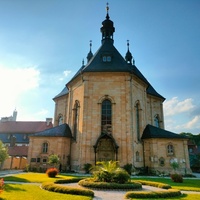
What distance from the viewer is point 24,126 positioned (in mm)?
51531

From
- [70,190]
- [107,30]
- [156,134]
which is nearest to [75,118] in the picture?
[156,134]

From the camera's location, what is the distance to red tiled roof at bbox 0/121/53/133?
1981 inches

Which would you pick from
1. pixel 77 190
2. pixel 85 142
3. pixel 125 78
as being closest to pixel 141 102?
pixel 125 78

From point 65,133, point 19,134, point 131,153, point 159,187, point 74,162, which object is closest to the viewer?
point 159,187

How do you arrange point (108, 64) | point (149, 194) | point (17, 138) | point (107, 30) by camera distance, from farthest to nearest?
1. point (17, 138)
2. point (107, 30)
3. point (108, 64)
4. point (149, 194)

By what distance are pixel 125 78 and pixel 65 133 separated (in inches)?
441

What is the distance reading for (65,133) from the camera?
93.1 ft

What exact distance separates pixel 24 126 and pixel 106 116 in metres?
32.0

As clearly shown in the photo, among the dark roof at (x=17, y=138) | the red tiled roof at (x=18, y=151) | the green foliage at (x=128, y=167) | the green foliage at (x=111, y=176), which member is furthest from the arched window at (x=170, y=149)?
the dark roof at (x=17, y=138)

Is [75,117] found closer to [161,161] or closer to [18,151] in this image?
[161,161]

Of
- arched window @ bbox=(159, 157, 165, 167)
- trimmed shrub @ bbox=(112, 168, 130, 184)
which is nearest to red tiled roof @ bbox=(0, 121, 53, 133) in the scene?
arched window @ bbox=(159, 157, 165, 167)

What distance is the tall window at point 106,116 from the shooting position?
86.5 feet

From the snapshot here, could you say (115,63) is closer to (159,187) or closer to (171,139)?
(171,139)

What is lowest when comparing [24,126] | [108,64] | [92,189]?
[92,189]
